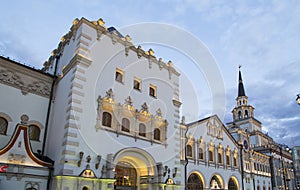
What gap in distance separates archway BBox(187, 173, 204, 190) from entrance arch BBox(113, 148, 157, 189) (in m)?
8.54

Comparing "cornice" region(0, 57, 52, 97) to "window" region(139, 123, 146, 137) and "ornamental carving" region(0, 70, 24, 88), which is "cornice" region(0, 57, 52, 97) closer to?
"ornamental carving" region(0, 70, 24, 88)

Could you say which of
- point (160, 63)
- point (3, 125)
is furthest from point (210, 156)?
point (3, 125)

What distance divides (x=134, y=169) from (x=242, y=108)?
49629 millimetres

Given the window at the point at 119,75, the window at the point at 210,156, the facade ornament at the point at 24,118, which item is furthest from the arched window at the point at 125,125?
the window at the point at 210,156

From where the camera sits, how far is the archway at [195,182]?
29.3 meters

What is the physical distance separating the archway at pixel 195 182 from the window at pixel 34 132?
670 inches

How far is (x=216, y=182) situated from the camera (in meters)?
A: 33.2

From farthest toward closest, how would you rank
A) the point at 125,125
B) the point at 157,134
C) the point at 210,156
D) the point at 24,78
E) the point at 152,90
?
the point at 210,156
the point at 152,90
the point at 157,134
the point at 125,125
the point at 24,78

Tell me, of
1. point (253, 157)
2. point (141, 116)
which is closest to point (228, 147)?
point (253, 157)

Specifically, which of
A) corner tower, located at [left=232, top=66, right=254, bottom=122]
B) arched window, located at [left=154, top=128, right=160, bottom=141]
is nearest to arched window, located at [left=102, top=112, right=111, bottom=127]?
arched window, located at [left=154, top=128, right=160, bottom=141]

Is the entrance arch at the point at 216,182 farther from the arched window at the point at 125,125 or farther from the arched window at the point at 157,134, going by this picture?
the arched window at the point at 125,125

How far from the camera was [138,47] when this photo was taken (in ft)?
82.2

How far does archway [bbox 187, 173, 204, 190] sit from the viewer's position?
29291 millimetres

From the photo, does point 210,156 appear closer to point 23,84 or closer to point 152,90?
point 152,90
